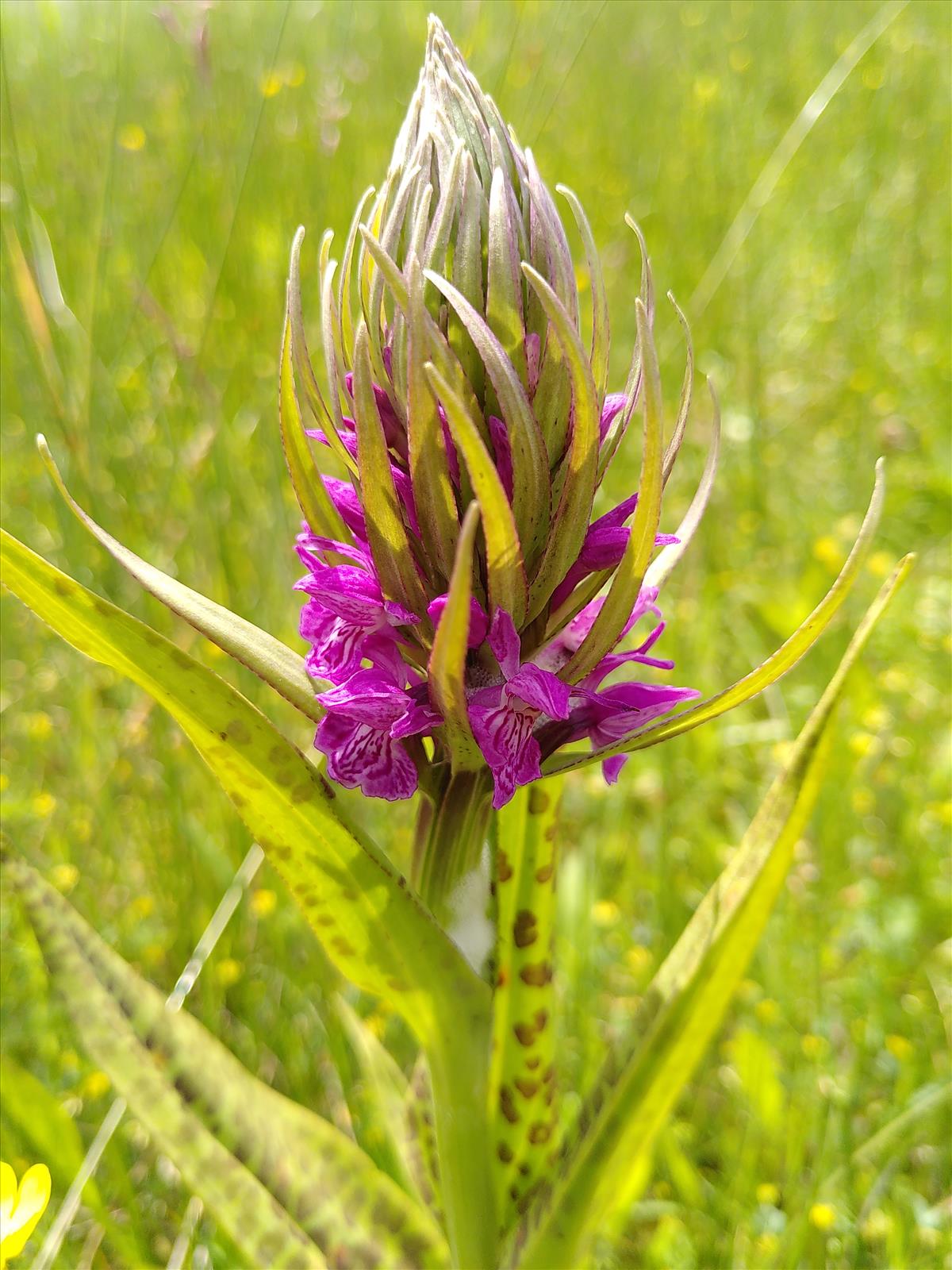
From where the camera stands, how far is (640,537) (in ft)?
2.03

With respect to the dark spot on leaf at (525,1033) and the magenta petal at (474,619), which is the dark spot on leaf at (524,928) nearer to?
the dark spot on leaf at (525,1033)

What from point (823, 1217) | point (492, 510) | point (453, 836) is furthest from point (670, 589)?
point (492, 510)

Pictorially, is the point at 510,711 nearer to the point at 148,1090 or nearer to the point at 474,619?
the point at 474,619

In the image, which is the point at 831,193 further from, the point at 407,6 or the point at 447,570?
the point at 447,570

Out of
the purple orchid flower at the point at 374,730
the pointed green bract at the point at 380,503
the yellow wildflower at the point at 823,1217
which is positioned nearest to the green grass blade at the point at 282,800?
the purple orchid flower at the point at 374,730

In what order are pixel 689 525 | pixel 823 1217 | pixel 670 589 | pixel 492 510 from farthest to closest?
1. pixel 670 589
2. pixel 823 1217
3. pixel 689 525
4. pixel 492 510

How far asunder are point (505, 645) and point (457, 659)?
0.07 meters

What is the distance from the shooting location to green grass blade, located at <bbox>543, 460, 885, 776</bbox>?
2.06ft

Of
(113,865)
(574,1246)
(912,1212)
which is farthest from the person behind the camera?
(113,865)

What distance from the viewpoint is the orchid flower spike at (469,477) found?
605 millimetres

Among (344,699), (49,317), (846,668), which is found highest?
(49,317)

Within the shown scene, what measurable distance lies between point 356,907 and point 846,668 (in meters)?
0.40

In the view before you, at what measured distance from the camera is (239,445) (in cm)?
201

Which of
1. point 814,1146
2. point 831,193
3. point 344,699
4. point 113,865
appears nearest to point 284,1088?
point 113,865
